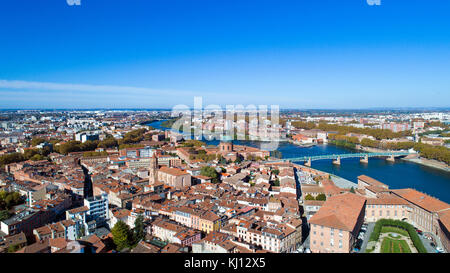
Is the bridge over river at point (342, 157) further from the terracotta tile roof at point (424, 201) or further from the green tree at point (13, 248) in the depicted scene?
the green tree at point (13, 248)

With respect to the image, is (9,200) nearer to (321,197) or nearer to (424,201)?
(321,197)

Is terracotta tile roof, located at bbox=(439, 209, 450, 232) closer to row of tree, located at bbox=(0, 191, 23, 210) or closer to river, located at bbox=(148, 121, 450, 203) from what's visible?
river, located at bbox=(148, 121, 450, 203)

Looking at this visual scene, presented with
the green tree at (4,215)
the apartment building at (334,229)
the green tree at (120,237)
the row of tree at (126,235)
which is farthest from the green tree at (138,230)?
the apartment building at (334,229)

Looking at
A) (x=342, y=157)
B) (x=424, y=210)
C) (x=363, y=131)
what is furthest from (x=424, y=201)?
(x=363, y=131)

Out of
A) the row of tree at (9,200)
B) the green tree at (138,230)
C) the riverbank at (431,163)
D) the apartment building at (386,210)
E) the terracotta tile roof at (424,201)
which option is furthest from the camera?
the riverbank at (431,163)

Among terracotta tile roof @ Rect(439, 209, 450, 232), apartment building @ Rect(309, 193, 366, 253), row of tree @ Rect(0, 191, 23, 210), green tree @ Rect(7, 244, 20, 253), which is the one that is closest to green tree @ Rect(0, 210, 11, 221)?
row of tree @ Rect(0, 191, 23, 210)

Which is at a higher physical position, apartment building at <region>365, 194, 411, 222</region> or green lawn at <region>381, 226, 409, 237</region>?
apartment building at <region>365, 194, 411, 222</region>

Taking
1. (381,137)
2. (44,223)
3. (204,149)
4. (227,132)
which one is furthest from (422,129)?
(44,223)

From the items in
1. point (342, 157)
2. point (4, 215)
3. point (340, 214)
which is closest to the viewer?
point (340, 214)

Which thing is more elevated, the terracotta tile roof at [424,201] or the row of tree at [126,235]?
the terracotta tile roof at [424,201]
